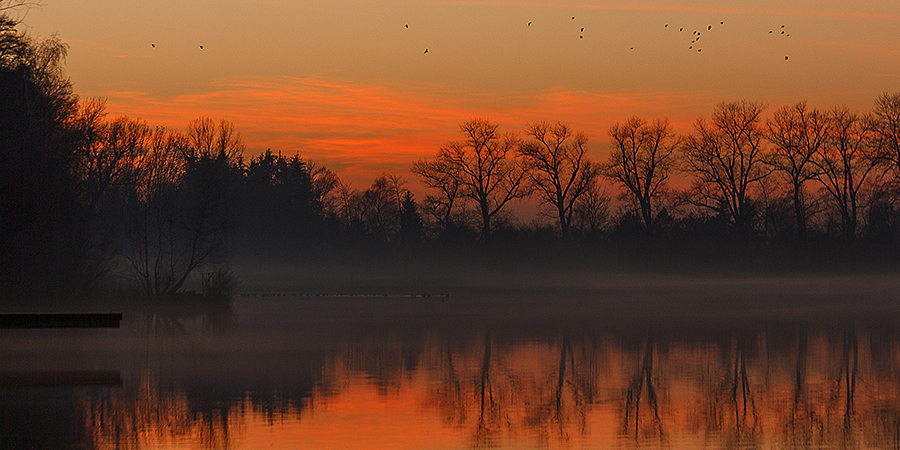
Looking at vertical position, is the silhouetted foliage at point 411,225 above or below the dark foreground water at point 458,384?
above

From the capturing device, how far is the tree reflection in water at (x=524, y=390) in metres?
13.9

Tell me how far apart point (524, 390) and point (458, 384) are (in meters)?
1.49

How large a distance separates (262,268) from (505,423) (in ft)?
302

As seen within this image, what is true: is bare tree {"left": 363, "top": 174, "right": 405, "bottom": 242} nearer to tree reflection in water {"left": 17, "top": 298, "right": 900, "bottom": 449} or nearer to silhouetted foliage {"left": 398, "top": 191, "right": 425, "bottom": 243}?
silhouetted foliage {"left": 398, "top": 191, "right": 425, "bottom": 243}

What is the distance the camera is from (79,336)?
99.1 feet

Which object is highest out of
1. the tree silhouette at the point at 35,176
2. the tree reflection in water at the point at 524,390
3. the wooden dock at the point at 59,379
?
the tree silhouette at the point at 35,176

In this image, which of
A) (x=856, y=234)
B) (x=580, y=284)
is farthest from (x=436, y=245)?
(x=856, y=234)

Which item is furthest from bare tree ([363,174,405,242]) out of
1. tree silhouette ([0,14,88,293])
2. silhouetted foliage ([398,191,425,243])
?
tree silhouette ([0,14,88,293])

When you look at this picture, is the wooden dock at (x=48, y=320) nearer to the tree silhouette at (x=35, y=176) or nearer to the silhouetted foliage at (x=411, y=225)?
the tree silhouette at (x=35, y=176)

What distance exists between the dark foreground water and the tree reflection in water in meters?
0.05

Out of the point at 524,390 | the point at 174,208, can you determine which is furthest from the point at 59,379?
the point at 174,208

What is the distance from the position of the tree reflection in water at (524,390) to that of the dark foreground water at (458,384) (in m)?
0.05

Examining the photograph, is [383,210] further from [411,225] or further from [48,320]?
[48,320]

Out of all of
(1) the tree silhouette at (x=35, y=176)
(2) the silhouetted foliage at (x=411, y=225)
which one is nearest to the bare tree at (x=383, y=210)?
(2) the silhouetted foliage at (x=411, y=225)
